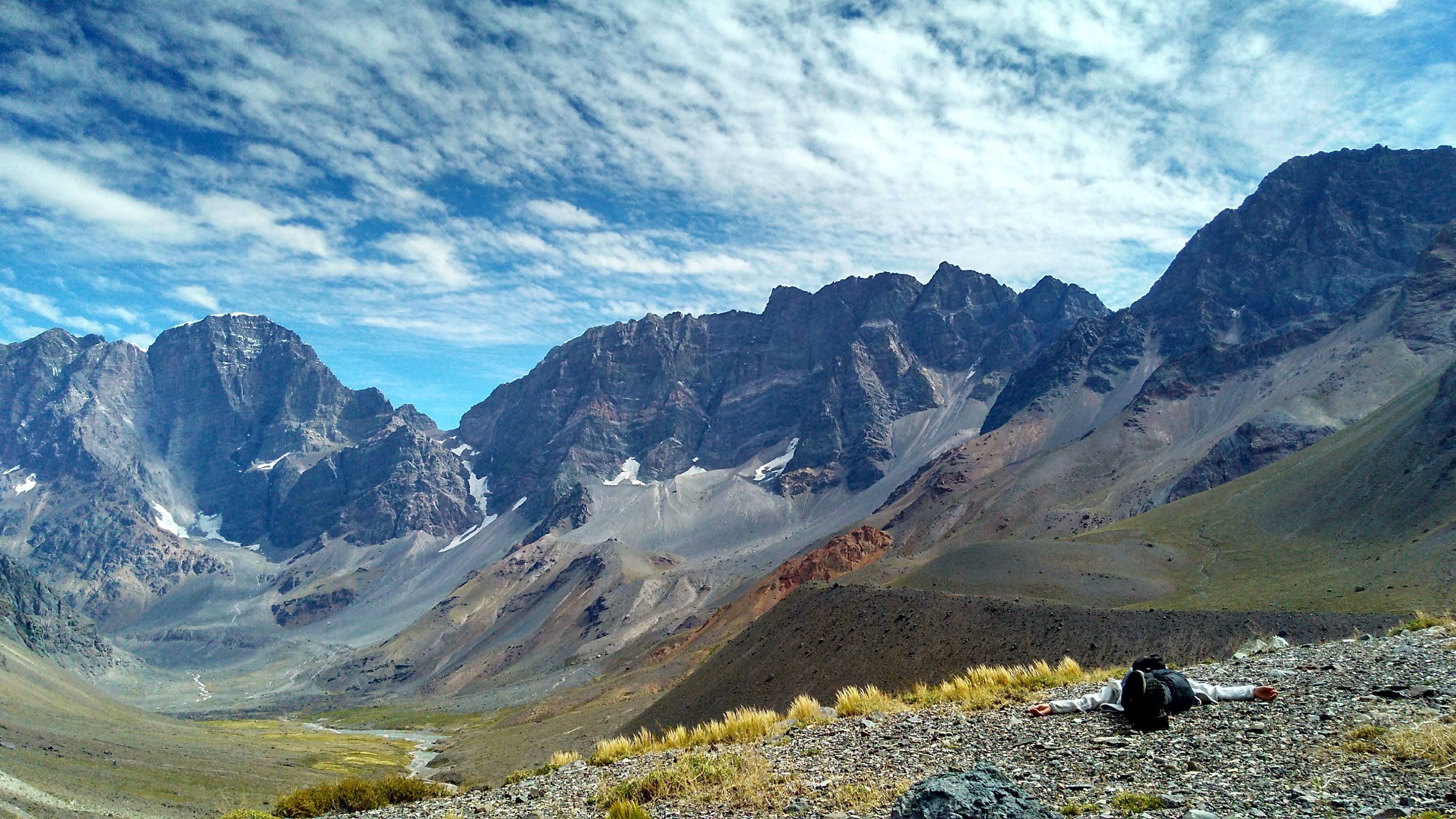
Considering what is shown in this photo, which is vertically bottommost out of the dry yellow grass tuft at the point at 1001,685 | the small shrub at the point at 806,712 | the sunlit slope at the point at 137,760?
the sunlit slope at the point at 137,760

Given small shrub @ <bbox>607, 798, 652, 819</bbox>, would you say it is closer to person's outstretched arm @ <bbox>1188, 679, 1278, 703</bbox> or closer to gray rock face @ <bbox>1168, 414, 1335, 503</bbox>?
person's outstretched arm @ <bbox>1188, 679, 1278, 703</bbox>

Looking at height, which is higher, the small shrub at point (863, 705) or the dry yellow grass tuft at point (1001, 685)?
the dry yellow grass tuft at point (1001, 685)

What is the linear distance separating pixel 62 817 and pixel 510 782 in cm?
2988

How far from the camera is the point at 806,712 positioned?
20188 mm

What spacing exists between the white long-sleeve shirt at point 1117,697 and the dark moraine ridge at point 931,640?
3284 cm

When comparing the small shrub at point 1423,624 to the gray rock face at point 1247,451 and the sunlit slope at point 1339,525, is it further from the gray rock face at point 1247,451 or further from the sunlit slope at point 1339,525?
the gray rock face at point 1247,451

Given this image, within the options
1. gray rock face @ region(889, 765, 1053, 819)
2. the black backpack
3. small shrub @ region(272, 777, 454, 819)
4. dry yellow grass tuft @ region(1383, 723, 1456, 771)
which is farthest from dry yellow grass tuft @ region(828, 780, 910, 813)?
small shrub @ region(272, 777, 454, 819)

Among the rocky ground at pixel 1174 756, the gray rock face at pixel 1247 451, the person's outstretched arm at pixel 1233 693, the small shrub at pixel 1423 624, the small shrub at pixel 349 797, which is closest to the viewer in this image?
the rocky ground at pixel 1174 756

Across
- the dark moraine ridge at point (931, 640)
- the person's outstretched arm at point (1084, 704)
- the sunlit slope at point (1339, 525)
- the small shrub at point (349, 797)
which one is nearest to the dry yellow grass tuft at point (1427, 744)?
the person's outstretched arm at point (1084, 704)

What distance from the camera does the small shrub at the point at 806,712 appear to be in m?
19.5

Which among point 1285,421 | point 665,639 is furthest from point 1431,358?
point 665,639

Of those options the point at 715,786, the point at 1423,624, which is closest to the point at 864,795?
the point at 715,786

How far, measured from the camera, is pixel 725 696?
5644 centimetres

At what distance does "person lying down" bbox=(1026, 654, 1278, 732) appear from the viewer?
1457 centimetres
